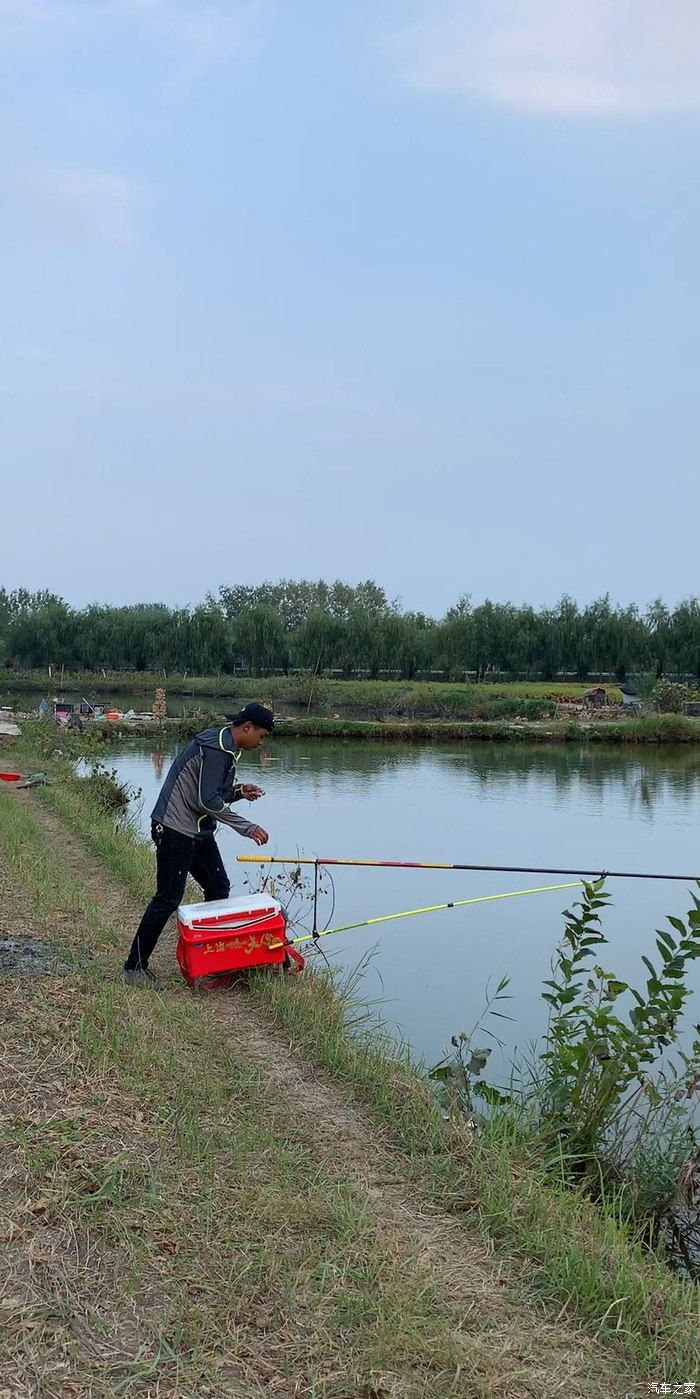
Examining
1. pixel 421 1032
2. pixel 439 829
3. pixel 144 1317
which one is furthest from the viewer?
pixel 439 829

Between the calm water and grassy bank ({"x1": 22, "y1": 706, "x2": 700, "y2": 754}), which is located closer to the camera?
the calm water

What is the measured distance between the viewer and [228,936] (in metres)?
4.91

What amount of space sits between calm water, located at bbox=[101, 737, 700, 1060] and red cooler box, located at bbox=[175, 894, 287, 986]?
44.8 inches

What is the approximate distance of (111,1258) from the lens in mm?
2535

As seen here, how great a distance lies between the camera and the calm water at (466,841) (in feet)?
24.2

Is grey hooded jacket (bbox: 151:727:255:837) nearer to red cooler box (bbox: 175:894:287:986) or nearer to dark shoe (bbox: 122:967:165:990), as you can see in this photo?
red cooler box (bbox: 175:894:287:986)

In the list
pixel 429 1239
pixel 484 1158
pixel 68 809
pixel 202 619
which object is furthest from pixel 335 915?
pixel 202 619

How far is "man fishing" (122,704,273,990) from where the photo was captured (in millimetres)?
4820

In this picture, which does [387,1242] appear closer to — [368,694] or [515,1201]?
Result: [515,1201]

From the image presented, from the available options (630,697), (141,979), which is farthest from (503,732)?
(141,979)

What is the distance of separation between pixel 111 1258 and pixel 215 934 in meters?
2.36

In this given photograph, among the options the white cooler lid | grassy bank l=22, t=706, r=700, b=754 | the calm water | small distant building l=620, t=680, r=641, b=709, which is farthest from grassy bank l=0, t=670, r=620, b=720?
the white cooler lid

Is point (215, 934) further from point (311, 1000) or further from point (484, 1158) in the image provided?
point (484, 1158)

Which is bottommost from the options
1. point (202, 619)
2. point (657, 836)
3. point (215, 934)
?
point (657, 836)
